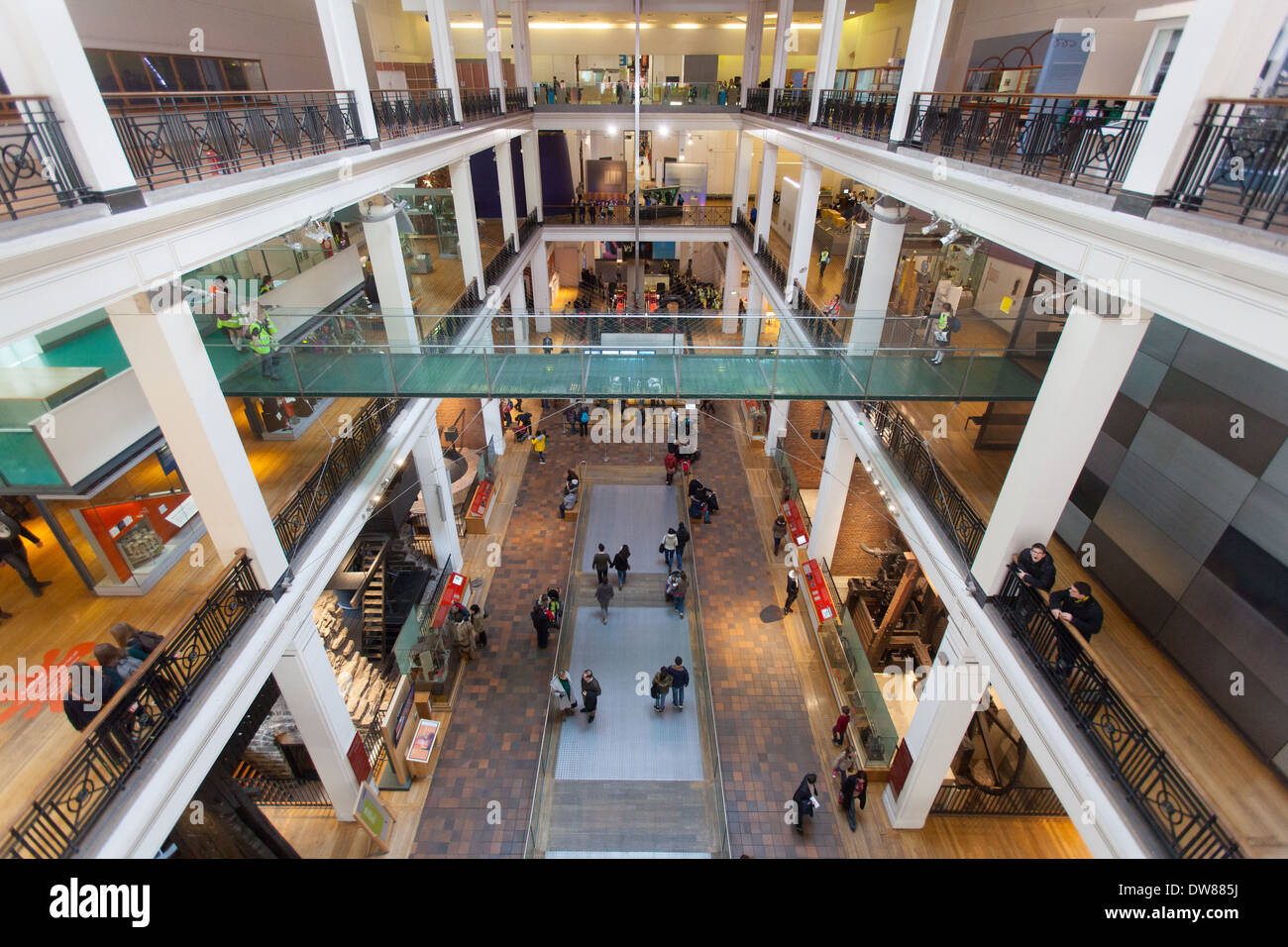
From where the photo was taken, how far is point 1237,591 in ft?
16.7

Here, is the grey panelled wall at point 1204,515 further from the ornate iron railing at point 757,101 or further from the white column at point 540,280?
the white column at point 540,280

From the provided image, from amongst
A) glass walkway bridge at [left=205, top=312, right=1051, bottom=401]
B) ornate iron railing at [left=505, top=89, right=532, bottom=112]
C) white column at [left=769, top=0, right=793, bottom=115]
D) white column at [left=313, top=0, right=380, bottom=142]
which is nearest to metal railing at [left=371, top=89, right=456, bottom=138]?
white column at [left=313, top=0, right=380, bottom=142]

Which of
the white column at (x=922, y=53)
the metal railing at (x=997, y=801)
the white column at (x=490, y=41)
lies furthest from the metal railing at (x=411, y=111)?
the metal railing at (x=997, y=801)

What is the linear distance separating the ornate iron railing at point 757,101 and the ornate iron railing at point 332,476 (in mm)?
13198

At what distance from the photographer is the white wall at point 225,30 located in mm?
7816

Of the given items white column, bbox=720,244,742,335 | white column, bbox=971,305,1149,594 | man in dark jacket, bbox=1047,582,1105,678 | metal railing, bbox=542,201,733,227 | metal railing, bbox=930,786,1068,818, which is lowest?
metal railing, bbox=930,786,1068,818

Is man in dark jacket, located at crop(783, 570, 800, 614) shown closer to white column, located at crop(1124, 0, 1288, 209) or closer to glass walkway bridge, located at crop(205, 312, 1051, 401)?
glass walkway bridge, located at crop(205, 312, 1051, 401)

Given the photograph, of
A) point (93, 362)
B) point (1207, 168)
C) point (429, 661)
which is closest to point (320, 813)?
point (429, 661)

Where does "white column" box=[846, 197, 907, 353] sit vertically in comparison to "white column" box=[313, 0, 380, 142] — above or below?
below

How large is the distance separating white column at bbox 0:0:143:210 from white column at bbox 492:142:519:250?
12.7 meters

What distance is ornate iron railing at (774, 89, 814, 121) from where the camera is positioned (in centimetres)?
1275

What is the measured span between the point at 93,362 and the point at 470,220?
749cm

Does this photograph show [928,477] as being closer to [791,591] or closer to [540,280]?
[791,591]
